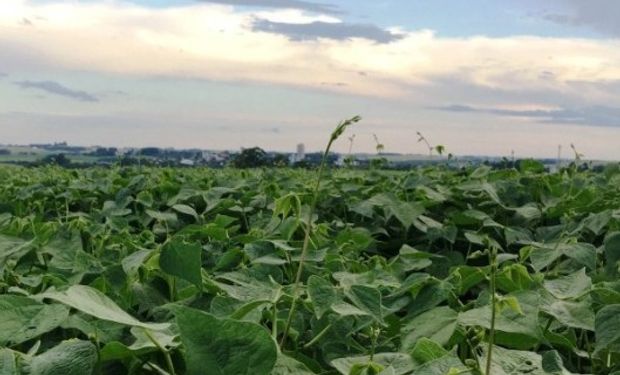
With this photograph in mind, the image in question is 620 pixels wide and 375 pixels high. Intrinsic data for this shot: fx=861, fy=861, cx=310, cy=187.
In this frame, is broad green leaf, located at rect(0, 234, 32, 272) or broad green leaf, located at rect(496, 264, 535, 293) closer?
broad green leaf, located at rect(496, 264, 535, 293)

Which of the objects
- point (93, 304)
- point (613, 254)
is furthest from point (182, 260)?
point (613, 254)

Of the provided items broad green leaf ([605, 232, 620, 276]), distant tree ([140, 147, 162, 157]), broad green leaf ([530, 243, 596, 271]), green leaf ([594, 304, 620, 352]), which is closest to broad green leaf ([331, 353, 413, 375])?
green leaf ([594, 304, 620, 352])

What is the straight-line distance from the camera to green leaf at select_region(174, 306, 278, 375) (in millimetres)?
1021

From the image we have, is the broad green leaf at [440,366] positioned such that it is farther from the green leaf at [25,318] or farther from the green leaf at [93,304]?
the green leaf at [25,318]

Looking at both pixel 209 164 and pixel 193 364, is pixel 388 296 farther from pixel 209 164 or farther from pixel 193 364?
pixel 209 164

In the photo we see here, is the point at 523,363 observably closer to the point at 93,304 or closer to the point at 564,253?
the point at 93,304

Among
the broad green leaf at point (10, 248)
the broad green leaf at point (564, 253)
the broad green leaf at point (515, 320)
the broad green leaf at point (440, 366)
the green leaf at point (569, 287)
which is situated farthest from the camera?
the broad green leaf at point (564, 253)

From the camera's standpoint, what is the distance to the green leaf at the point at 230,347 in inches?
40.2

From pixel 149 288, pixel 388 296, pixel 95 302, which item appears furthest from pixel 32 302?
pixel 388 296

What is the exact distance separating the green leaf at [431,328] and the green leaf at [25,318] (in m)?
0.57

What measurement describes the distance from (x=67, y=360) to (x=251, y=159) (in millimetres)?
10145

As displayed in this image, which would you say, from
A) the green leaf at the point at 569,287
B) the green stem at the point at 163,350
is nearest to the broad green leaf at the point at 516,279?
the green leaf at the point at 569,287

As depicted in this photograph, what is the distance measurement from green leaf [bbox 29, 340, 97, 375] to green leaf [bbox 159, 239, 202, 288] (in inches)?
14.1

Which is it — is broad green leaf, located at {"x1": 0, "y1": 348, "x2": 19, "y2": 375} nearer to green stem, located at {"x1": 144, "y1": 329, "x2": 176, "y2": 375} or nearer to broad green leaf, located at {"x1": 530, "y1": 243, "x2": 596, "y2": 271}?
green stem, located at {"x1": 144, "y1": 329, "x2": 176, "y2": 375}
